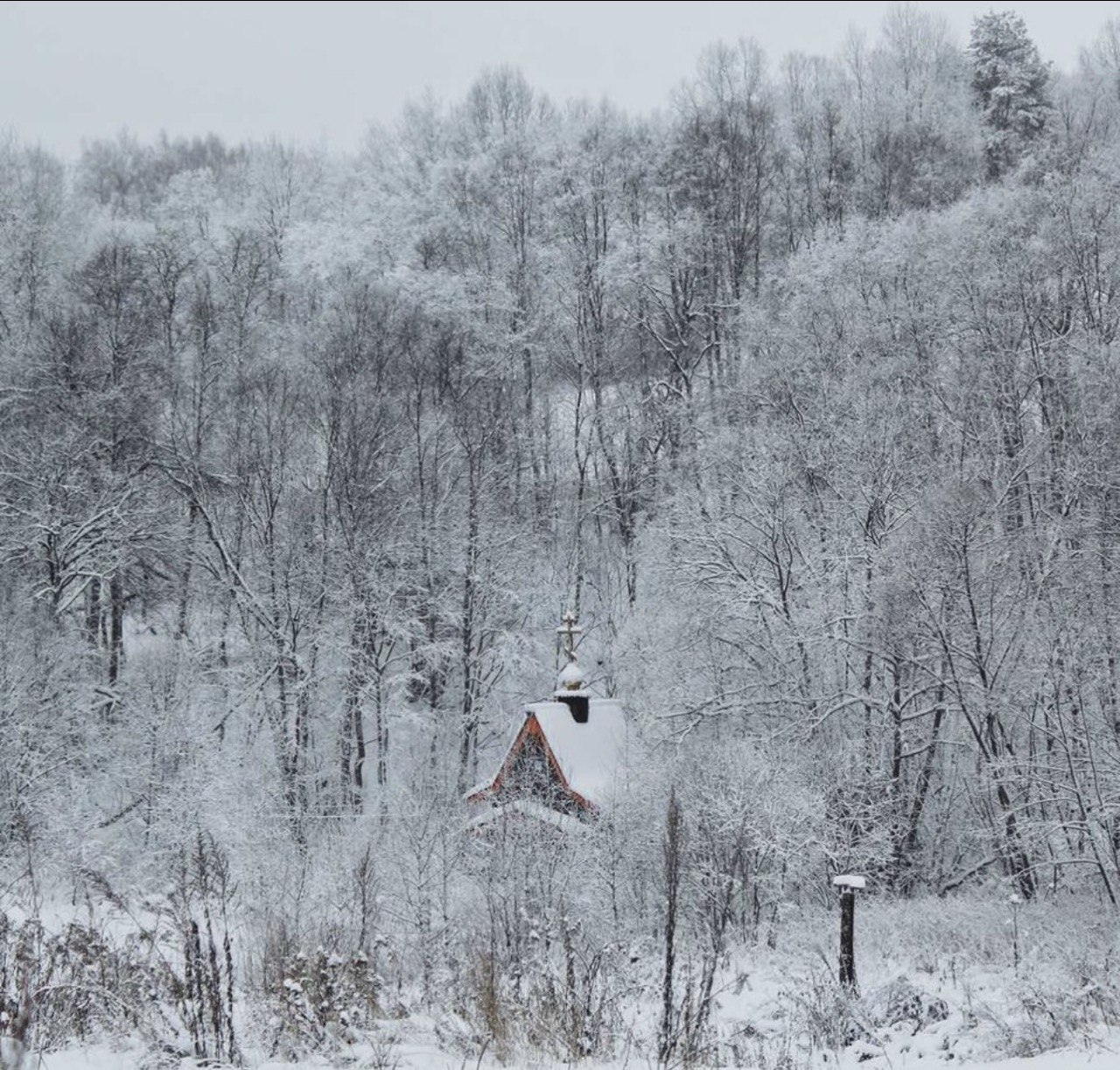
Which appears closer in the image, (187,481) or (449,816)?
(449,816)

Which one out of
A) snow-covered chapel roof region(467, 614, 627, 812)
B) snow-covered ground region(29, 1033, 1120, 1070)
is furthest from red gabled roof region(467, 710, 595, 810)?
snow-covered ground region(29, 1033, 1120, 1070)

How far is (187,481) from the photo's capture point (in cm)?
2850

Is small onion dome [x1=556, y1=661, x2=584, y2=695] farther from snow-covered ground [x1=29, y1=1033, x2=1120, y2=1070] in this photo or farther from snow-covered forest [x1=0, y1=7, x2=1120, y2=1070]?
snow-covered ground [x1=29, y1=1033, x2=1120, y2=1070]

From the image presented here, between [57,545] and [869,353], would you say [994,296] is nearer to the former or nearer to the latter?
[869,353]

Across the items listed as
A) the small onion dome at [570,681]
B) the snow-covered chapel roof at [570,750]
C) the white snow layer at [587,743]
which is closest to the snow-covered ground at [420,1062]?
the snow-covered chapel roof at [570,750]

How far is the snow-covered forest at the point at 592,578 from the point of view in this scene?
26.6ft

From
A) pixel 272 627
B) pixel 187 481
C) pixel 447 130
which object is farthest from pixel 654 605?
pixel 447 130

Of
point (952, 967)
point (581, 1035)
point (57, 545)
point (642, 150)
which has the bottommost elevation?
point (952, 967)

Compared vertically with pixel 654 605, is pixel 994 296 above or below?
above

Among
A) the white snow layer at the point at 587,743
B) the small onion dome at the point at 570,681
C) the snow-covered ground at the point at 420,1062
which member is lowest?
the snow-covered ground at the point at 420,1062

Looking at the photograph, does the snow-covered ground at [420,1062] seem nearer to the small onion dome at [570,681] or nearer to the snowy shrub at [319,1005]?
the snowy shrub at [319,1005]

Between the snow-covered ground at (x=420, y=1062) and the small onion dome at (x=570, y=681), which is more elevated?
the small onion dome at (x=570, y=681)

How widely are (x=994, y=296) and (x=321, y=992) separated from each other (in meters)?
22.3

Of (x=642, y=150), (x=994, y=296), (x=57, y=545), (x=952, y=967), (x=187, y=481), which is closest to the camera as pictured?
(x=952, y=967)
